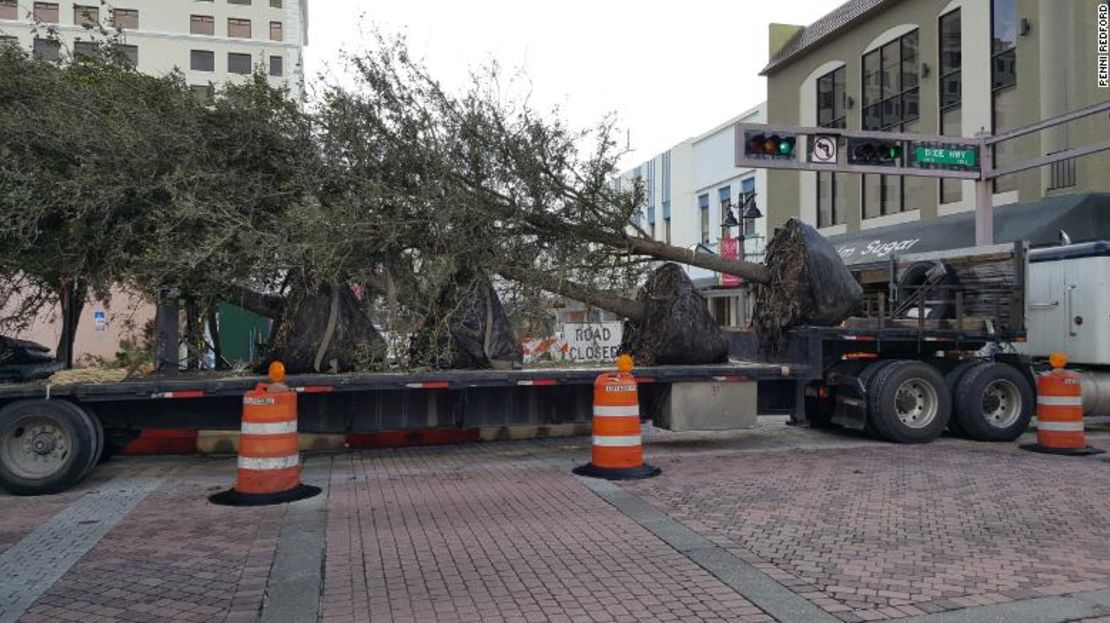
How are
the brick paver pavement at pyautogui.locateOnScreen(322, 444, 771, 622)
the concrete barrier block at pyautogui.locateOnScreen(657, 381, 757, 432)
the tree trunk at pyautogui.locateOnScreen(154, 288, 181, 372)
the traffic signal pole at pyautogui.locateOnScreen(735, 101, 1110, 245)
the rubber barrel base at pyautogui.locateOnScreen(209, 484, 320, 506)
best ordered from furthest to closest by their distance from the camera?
the traffic signal pole at pyautogui.locateOnScreen(735, 101, 1110, 245), the concrete barrier block at pyautogui.locateOnScreen(657, 381, 757, 432), the tree trunk at pyautogui.locateOnScreen(154, 288, 181, 372), the rubber barrel base at pyautogui.locateOnScreen(209, 484, 320, 506), the brick paver pavement at pyautogui.locateOnScreen(322, 444, 771, 622)

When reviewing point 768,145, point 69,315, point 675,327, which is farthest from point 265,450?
point 768,145

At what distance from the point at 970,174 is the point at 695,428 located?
1059cm

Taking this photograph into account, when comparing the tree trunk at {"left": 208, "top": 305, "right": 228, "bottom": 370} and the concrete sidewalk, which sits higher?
the tree trunk at {"left": 208, "top": 305, "right": 228, "bottom": 370}

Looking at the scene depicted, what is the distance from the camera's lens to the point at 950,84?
23.1m

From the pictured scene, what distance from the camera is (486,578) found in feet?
17.3

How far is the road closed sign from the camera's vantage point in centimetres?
1270

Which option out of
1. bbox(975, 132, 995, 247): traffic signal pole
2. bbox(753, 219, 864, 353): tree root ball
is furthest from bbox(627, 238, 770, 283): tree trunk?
bbox(975, 132, 995, 247): traffic signal pole

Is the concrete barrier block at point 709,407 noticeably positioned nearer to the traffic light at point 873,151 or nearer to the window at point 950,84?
the traffic light at point 873,151

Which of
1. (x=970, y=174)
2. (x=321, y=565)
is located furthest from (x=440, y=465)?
(x=970, y=174)

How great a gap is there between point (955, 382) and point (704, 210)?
2777 cm

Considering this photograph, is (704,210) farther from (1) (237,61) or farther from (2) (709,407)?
(1) (237,61)

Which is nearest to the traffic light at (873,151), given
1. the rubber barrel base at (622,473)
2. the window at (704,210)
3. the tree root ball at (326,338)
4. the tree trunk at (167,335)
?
the rubber barrel base at (622,473)

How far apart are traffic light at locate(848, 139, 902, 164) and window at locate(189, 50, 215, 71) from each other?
56709 mm

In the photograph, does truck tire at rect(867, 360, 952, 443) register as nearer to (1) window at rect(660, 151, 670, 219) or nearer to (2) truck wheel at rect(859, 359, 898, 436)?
(2) truck wheel at rect(859, 359, 898, 436)
